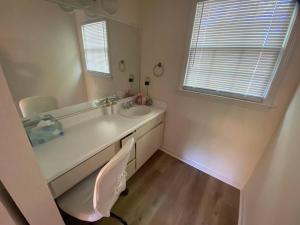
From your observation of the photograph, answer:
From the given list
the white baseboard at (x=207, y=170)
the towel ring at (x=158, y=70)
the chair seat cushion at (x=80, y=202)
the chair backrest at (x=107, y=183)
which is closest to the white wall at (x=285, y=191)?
the white baseboard at (x=207, y=170)

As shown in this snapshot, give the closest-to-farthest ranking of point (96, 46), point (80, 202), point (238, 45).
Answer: point (80, 202), point (238, 45), point (96, 46)

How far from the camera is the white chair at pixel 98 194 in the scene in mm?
743

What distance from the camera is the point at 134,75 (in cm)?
204

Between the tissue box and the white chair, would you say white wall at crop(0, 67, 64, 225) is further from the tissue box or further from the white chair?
the tissue box

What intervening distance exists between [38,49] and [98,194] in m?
1.16

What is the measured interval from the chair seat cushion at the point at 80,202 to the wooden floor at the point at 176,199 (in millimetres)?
512

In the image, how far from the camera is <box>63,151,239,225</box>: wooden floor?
1.34 meters

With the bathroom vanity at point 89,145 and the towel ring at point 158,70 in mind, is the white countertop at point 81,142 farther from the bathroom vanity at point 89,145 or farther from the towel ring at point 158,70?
the towel ring at point 158,70

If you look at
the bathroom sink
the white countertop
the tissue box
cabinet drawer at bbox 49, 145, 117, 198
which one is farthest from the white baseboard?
the tissue box

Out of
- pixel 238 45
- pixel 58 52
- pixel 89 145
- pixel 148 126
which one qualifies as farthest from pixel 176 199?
Answer: pixel 58 52

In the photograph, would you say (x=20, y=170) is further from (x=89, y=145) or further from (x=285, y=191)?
(x=285, y=191)

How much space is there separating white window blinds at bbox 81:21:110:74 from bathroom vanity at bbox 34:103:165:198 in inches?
20.6

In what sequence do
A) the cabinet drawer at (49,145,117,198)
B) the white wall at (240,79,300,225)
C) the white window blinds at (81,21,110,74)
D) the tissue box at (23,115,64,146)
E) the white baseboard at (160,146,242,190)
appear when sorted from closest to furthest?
1. the white wall at (240,79,300,225)
2. the cabinet drawer at (49,145,117,198)
3. the tissue box at (23,115,64,146)
4. the white window blinds at (81,21,110,74)
5. the white baseboard at (160,146,242,190)

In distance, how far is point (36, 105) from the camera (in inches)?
44.1
